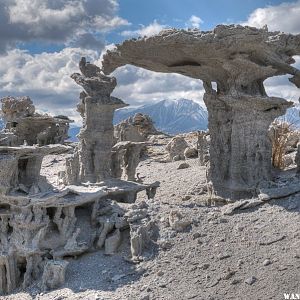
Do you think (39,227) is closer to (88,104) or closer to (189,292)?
(189,292)

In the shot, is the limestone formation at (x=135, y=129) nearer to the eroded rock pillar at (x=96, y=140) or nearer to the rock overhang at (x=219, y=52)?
the eroded rock pillar at (x=96, y=140)

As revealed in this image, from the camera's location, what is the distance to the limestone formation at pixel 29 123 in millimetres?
34594

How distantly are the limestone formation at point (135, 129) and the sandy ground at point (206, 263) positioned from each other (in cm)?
1597

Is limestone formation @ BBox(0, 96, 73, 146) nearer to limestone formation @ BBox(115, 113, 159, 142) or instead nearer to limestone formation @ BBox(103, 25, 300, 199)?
limestone formation @ BBox(115, 113, 159, 142)

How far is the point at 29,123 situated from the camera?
116ft

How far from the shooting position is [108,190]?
52.7 feet

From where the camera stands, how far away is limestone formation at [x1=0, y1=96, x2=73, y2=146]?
113 feet

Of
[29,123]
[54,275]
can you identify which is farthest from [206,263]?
[29,123]

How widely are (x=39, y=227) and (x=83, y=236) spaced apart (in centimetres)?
126

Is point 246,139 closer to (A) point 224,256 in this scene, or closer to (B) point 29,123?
(A) point 224,256

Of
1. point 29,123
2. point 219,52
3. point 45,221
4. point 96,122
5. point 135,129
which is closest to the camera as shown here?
point 45,221

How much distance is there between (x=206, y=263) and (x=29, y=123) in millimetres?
25409

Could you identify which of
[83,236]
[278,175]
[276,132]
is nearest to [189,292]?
[83,236]

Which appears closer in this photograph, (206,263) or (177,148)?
(206,263)
